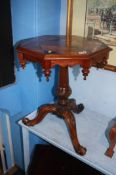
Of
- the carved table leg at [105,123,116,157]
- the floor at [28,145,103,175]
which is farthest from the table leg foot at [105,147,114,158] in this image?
the floor at [28,145,103,175]

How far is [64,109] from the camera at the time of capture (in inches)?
49.7

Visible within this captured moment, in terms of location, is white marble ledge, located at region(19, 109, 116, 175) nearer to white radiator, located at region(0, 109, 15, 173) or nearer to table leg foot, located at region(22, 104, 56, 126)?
table leg foot, located at region(22, 104, 56, 126)

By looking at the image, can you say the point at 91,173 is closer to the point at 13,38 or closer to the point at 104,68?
the point at 104,68

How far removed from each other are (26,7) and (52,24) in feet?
0.69

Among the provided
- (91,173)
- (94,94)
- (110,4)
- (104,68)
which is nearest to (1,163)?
(91,173)

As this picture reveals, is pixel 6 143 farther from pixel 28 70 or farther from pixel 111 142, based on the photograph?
pixel 111 142

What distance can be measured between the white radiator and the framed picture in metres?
0.82

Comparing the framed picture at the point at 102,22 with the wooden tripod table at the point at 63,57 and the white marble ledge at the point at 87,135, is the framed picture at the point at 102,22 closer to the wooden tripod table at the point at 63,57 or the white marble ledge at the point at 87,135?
the wooden tripod table at the point at 63,57

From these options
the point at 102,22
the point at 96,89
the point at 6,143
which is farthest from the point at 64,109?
the point at 6,143

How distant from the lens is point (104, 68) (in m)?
1.27

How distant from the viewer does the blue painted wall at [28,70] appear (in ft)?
3.91

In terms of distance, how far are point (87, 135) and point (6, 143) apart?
77 cm

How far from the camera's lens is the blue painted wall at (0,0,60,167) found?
1192mm

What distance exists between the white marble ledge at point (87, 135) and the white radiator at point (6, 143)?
0.91 ft
